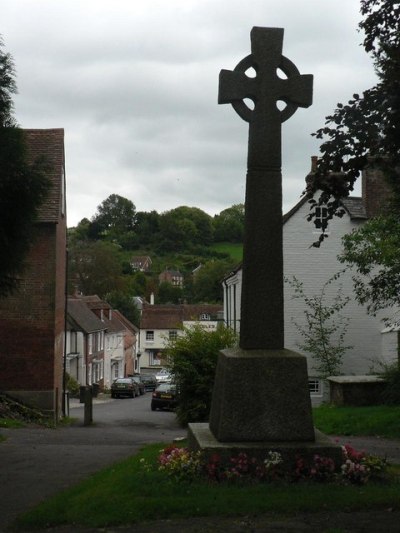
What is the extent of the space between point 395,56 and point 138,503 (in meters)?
6.48

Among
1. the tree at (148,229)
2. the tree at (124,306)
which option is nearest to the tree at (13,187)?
the tree at (124,306)

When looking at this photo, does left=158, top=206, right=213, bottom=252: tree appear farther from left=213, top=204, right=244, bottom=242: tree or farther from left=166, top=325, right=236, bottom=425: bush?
left=166, top=325, right=236, bottom=425: bush

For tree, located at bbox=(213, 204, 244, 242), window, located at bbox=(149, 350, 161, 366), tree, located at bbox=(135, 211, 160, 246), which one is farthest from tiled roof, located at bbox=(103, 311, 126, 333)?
tree, located at bbox=(135, 211, 160, 246)

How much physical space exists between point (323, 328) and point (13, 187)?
1867 centimetres

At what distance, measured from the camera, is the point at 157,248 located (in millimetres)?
176000

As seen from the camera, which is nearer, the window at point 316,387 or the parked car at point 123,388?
the window at point 316,387

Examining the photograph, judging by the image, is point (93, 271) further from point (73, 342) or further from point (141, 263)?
point (141, 263)

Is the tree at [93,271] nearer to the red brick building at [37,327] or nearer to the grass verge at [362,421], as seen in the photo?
the red brick building at [37,327]

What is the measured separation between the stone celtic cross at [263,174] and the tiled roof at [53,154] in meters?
22.6

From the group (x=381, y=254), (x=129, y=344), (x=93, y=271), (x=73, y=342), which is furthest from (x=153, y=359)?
(x=381, y=254)

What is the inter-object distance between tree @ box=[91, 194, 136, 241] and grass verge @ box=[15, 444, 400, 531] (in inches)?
6806

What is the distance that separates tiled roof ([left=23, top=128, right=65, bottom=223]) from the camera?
105 feet

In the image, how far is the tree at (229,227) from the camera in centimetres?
16288

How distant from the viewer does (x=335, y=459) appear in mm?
8625
